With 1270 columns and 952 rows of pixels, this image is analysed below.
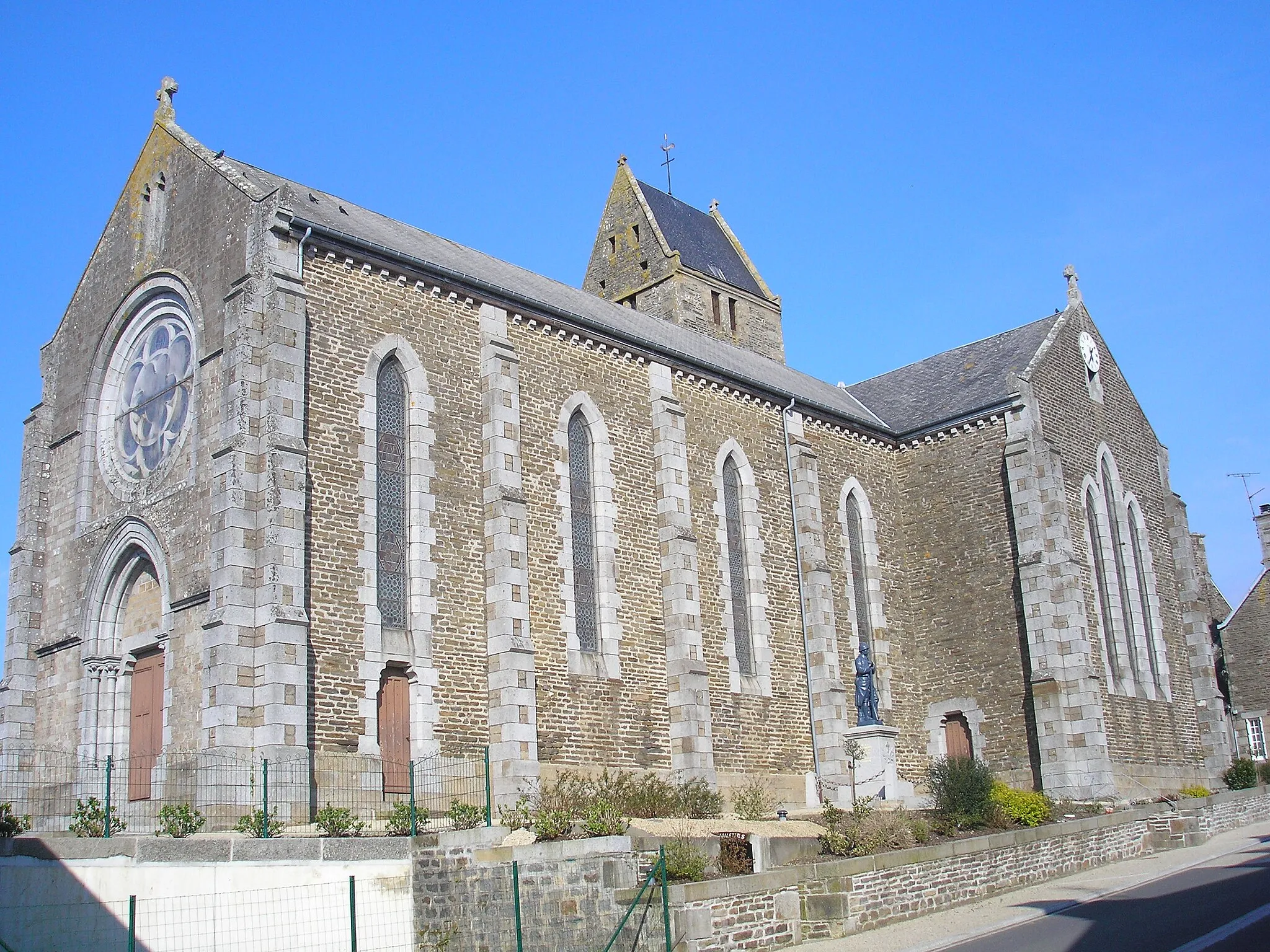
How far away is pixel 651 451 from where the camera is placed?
2434 cm

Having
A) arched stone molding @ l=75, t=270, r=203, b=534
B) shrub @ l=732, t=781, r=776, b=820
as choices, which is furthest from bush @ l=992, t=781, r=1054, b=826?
arched stone molding @ l=75, t=270, r=203, b=534

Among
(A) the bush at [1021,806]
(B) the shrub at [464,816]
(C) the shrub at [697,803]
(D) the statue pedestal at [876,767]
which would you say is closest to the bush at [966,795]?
(A) the bush at [1021,806]

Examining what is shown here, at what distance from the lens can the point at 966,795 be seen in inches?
785

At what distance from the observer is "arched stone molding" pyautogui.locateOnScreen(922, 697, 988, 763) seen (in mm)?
27688

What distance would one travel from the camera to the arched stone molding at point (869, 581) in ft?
92.1

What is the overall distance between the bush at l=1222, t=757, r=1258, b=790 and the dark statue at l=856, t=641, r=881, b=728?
1057 centimetres

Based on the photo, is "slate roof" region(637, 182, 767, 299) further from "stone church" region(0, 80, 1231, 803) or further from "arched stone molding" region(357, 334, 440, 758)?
"arched stone molding" region(357, 334, 440, 758)

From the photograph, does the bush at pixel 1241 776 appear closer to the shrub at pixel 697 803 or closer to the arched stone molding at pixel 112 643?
the shrub at pixel 697 803

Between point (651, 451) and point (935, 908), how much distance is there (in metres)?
10.8

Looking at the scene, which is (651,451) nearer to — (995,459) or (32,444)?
(995,459)

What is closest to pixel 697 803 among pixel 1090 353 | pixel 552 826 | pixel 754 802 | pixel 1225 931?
pixel 754 802

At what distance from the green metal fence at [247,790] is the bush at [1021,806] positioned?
884 cm

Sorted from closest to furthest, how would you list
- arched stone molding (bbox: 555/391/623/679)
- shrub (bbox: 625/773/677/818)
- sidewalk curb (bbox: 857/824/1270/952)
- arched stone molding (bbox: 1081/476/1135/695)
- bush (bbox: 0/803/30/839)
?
sidewalk curb (bbox: 857/824/1270/952) < bush (bbox: 0/803/30/839) < shrub (bbox: 625/773/677/818) < arched stone molding (bbox: 555/391/623/679) < arched stone molding (bbox: 1081/476/1135/695)

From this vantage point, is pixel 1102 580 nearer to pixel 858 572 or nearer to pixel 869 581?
pixel 869 581
